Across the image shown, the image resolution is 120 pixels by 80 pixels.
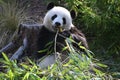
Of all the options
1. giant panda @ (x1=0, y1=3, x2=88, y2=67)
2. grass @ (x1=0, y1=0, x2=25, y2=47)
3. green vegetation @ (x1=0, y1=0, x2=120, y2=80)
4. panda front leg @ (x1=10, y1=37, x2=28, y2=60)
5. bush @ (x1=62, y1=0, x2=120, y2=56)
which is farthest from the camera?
grass @ (x1=0, y1=0, x2=25, y2=47)

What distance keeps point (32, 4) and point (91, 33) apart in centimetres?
190

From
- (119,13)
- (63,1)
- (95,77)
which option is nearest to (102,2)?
(119,13)

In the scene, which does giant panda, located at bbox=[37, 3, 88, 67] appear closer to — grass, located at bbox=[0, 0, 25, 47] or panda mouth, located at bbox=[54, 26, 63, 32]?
panda mouth, located at bbox=[54, 26, 63, 32]

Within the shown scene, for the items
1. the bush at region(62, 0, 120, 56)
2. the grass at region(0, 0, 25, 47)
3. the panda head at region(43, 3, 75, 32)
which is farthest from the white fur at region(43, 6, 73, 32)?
the grass at region(0, 0, 25, 47)

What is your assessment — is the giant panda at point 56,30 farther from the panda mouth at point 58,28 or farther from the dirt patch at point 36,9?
the dirt patch at point 36,9

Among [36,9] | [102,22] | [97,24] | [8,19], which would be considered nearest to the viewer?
[102,22]

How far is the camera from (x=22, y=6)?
8.23m

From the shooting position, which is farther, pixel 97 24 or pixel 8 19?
pixel 8 19

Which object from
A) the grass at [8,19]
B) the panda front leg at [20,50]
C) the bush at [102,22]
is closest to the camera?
the panda front leg at [20,50]

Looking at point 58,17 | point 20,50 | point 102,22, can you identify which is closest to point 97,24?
point 102,22

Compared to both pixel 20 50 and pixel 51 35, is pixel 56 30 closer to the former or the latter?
pixel 51 35

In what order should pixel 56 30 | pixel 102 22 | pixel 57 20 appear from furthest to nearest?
1. pixel 102 22
2. pixel 56 30
3. pixel 57 20

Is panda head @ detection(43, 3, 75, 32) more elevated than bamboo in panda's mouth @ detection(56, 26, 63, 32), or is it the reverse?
panda head @ detection(43, 3, 75, 32)

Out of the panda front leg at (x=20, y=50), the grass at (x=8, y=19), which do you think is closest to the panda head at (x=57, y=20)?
the panda front leg at (x=20, y=50)
